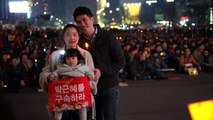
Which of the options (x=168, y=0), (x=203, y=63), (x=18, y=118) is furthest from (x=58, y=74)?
(x=168, y=0)

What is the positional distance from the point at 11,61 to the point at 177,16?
2812 inches

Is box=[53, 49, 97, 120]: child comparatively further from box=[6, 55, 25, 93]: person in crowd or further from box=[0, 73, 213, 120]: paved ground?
box=[6, 55, 25, 93]: person in crowd

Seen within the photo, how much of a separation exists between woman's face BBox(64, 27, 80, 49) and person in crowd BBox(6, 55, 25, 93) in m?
8.22

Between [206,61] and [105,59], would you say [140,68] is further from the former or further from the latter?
Result: [105,59]

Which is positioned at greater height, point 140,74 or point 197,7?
point 197,7

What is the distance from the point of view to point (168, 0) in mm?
86375

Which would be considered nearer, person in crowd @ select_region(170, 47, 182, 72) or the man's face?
the man's face

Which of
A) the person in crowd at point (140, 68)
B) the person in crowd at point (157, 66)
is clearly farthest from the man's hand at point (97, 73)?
the person in crowd at point (157, 66)

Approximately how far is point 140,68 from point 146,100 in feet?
15.2

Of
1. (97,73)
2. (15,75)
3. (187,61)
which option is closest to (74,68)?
(97,73)

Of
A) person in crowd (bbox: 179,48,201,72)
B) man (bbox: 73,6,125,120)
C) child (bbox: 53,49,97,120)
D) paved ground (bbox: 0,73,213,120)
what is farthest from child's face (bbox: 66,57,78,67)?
person in crowd (bbox: 179,48,201,72)

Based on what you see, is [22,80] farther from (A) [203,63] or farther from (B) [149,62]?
(A) [203,63]

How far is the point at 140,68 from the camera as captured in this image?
14.4 m

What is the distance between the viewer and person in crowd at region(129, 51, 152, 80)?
14133 millimetres
